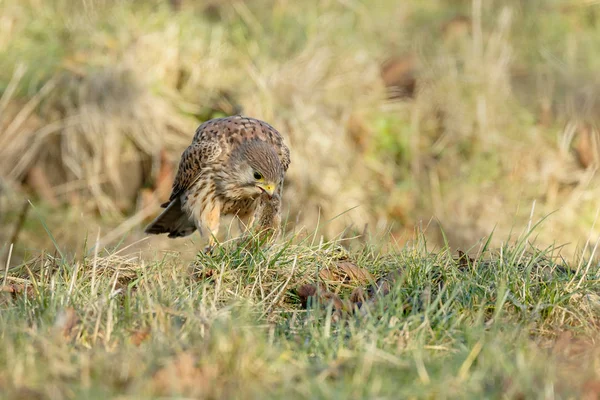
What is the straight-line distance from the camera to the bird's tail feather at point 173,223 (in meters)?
6.05

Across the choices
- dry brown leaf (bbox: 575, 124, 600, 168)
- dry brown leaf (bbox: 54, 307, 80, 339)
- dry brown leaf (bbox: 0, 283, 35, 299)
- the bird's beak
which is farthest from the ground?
dry brown leaf (bbox: 54, 307, 80, 339)

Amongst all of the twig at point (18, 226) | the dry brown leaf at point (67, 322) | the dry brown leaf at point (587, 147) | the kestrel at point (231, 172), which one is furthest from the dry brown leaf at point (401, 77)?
the dry brown leaf at point (67, 322)

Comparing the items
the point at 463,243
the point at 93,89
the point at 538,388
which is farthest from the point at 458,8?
the point at 538,388

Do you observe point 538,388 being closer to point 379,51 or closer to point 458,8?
point 379,51

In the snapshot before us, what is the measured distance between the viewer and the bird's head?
5070 millimetres

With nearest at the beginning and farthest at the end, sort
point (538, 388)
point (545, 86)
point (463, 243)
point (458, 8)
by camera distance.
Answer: point (538, 388), point (463, 243), point (545, 86), point (458, 8)

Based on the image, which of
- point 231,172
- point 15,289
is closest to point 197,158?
point 231,172

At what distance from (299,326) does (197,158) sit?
2206mm

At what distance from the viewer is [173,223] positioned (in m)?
6.13

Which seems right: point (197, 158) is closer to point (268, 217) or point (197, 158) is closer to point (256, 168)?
point (256, 168)

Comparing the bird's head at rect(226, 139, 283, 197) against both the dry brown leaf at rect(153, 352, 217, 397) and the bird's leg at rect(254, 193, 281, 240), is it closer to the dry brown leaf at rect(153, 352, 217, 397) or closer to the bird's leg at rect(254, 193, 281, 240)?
the bird's leg at rect(254, 193, 281, 240)

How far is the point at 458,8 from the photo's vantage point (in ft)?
34.7

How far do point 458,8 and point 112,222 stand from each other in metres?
5.10

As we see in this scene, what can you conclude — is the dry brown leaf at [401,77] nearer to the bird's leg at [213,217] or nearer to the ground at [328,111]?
the ground at [328,111]
